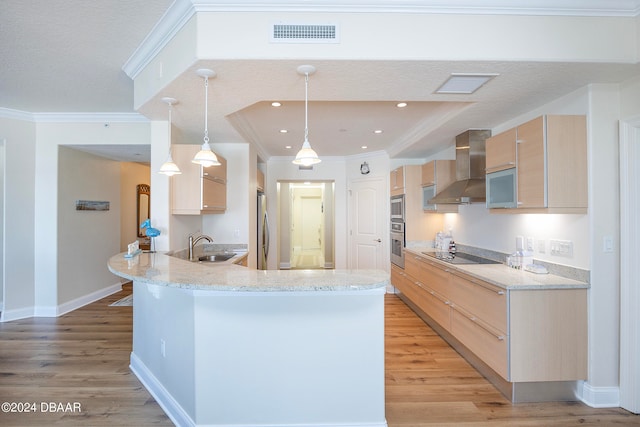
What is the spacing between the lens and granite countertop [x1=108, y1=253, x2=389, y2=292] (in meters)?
1.59

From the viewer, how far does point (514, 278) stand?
246cm

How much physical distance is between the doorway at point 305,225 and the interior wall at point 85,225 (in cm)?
301

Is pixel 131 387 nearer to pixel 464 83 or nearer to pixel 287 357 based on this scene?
pixel 287 357

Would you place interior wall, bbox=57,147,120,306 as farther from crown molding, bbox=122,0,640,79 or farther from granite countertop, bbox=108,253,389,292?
crown molding, bbox=122,0,640,79

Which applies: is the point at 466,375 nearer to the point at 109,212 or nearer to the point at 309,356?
the point at 309,356

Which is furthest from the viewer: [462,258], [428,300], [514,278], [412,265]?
[412,265]

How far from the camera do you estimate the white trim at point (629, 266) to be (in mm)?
2189

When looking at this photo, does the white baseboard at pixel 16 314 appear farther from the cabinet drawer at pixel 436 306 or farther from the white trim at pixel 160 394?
the cabinet drawer at pixel 436 306

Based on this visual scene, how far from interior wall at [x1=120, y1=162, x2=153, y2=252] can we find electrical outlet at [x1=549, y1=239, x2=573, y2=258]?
642 cm

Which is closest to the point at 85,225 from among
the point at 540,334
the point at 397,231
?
the point at 397,231

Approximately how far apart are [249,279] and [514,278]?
207 cm

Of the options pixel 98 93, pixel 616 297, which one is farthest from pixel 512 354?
pixel 98 93

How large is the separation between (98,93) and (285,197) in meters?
4.91

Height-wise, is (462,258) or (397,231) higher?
(397,231)
